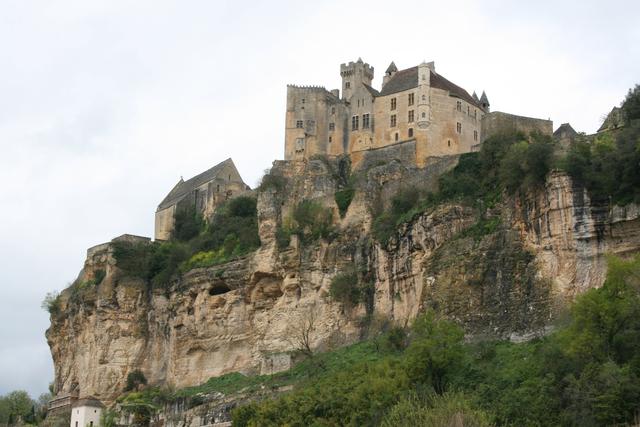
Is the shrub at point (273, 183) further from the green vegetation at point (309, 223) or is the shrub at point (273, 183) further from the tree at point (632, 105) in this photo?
the tree at point (632, 105)

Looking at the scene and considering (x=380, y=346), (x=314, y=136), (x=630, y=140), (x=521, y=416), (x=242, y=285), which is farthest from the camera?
(x=314, y=136)

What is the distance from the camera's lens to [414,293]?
54.3 meters

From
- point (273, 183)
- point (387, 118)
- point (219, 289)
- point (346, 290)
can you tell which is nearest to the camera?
point (346, 290)

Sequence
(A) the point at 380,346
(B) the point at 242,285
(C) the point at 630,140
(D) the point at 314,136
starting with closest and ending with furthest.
Answer: (C) the point at 630,140 < (A) the point at 380,346 < (B) the point at 242,285 < (D) the point at 314,136

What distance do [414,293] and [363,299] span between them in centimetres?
388

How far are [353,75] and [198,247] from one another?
1328 centimetres

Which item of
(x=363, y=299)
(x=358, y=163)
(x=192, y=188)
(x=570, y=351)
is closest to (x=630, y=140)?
(x=570, y=351)

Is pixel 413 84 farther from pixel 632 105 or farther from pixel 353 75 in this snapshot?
pixel 632 105

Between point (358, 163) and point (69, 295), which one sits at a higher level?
point (358, 163)

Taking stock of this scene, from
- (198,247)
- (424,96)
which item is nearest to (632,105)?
(424,96)

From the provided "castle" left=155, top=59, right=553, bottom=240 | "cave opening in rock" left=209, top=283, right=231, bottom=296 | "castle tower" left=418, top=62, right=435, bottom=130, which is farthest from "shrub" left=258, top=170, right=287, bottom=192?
"castle tower" left=418, top=62, right=435, bottom=130

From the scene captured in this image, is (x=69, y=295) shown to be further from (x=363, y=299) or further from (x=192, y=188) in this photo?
(x=363, y=299)

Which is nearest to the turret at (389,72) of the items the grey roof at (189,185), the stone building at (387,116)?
the stone building at (387,116)

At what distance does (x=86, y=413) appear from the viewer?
65.9m
